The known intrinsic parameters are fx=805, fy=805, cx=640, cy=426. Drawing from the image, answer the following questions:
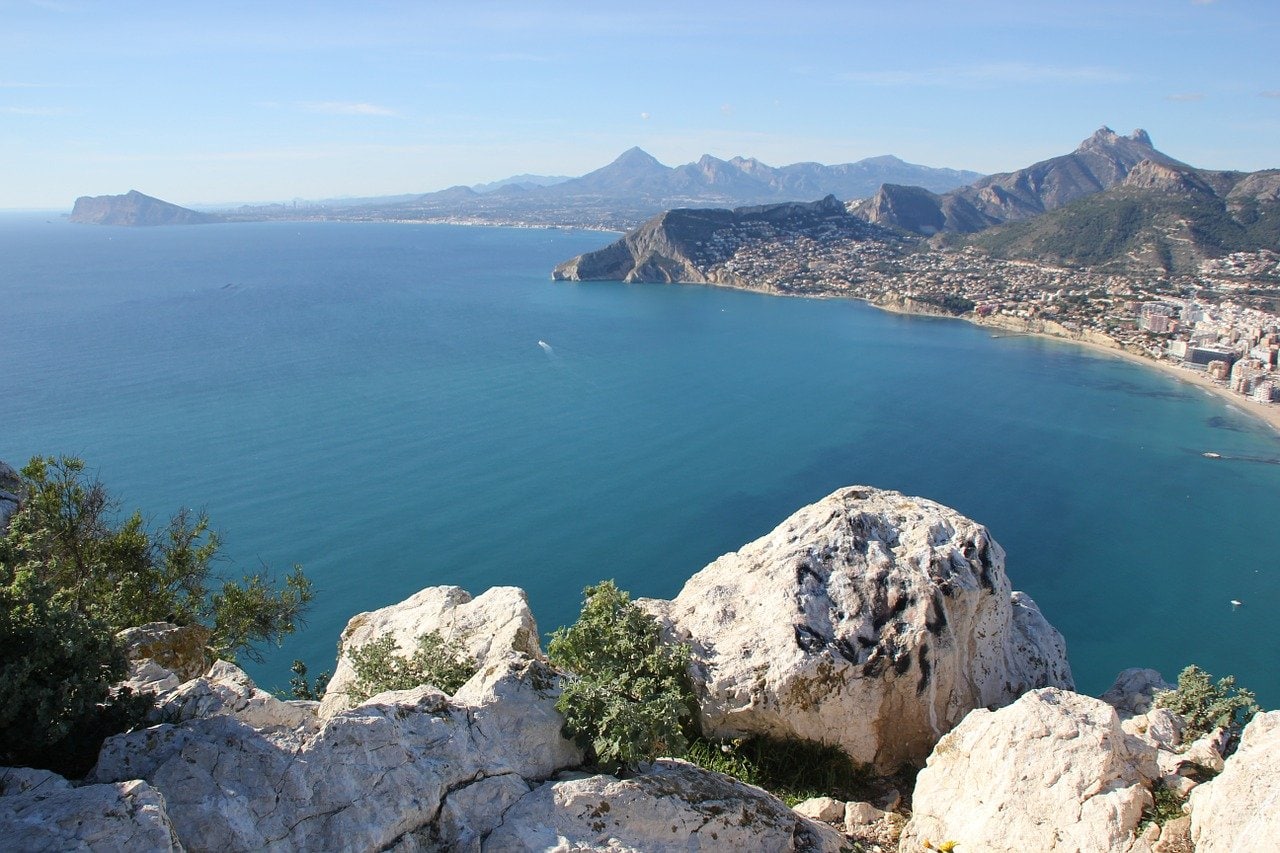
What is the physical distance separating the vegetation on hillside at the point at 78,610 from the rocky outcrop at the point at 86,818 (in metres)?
0.78

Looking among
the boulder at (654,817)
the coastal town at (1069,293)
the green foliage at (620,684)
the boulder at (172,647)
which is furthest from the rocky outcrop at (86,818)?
the coastal town at (1069,293)

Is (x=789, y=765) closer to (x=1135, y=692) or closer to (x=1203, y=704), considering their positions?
(x=1203, y=704)

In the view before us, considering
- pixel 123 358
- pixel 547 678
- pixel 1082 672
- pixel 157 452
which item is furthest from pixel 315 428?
pixel 547 678

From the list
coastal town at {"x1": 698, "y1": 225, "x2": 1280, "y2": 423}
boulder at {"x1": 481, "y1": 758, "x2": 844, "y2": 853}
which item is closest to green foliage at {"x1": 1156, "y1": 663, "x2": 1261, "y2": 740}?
boulder at {"x1": 481, "y1": 758, "x2": 844, "y2": 853}

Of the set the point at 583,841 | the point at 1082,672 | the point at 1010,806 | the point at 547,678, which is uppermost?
the point at 547,678

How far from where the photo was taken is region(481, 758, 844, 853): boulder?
22.8 ft

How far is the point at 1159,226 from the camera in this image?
142 metres

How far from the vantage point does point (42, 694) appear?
6422mm

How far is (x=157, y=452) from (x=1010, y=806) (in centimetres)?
5088

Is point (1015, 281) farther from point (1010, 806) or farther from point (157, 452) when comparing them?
point (1010, 806)

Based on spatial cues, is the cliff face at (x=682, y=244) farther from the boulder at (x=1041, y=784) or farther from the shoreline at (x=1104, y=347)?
the boulder at (x=1041, y=784)

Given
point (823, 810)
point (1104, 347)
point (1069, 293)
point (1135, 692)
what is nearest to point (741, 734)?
point (823, 810)

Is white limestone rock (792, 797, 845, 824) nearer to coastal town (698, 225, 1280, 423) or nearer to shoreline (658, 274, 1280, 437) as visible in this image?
shoreline (658, 274, 1280, 437)

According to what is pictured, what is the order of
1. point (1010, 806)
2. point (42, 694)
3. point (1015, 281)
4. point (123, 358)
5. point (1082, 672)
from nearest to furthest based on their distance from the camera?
point (42, 694)
point (1010, 806)
point (1082, 672)
point (123, 358)
point (1015, 281)
